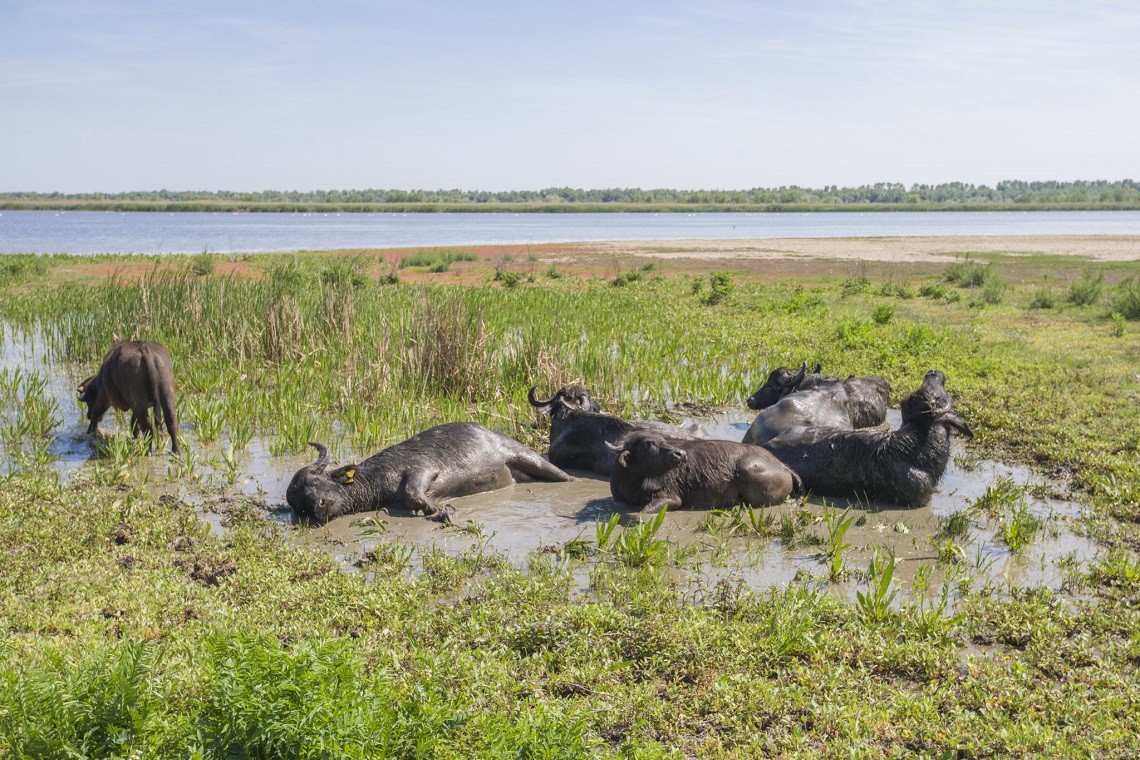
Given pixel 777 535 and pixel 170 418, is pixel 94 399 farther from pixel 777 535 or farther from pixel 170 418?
pixel 777 535

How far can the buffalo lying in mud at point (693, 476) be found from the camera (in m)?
7.11

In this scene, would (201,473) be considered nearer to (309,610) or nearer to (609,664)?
(309,610)

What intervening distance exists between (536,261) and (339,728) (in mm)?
30864

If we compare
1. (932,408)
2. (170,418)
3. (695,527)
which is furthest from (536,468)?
(170,418)

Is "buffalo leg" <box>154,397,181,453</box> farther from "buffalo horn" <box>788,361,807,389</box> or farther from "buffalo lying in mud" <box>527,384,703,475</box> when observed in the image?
"buffalo horn" <box>788,361,807,389</box>

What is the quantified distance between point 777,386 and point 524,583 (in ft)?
18.7

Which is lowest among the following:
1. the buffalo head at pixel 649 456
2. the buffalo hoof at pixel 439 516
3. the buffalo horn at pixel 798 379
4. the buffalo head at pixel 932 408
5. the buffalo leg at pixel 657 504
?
the buffalo hoof at pixel 439 516

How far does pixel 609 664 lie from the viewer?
4324 mm

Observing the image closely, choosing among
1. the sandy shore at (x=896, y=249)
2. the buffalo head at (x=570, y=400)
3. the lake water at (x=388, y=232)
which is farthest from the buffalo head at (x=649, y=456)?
the sandy shore at (x=896, y=249)

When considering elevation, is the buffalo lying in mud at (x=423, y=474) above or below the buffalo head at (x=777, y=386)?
below

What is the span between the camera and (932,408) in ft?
23.9

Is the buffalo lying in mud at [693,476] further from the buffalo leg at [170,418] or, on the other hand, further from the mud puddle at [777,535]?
the buffalo leg at [170,418]

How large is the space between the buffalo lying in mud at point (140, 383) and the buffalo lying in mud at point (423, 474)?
2.24 m

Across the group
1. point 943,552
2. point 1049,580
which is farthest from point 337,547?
point 1049,580
